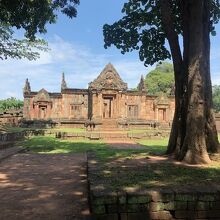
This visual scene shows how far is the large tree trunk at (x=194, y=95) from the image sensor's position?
353 inches

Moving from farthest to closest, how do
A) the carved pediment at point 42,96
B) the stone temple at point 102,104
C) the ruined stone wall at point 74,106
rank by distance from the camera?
the ruined stone wall at point 74,106 < the carved pediment at point 42,96 < the stone temple at point 102,104

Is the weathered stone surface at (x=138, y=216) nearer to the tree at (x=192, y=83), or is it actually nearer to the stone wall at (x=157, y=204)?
the stone wall at (x=157, y=204)

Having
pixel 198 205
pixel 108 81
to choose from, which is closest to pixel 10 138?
pixel 198 205

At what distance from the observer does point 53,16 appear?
554 inches

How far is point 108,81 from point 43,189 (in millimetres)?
32501

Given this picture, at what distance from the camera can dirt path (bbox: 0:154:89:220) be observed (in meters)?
5.84

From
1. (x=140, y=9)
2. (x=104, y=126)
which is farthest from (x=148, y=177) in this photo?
(x=104, y=126)

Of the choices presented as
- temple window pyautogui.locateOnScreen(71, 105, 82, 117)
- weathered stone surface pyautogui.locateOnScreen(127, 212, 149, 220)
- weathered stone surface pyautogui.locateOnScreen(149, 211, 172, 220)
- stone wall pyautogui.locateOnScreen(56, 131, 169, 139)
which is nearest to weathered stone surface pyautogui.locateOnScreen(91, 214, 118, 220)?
weathered stone surface pyautogui.locateOnScreen(127, 212, 149, 220)

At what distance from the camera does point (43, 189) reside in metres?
7.49

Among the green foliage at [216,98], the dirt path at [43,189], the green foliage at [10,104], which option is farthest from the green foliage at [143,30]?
the green foliage at [216,98]

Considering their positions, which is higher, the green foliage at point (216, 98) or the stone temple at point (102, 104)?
the green foliage at point (216, 98)

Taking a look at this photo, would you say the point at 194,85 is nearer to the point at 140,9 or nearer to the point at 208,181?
the point at 208,181

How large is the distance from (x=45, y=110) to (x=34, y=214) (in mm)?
37001

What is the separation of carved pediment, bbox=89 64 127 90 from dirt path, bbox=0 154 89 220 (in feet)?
90.6
